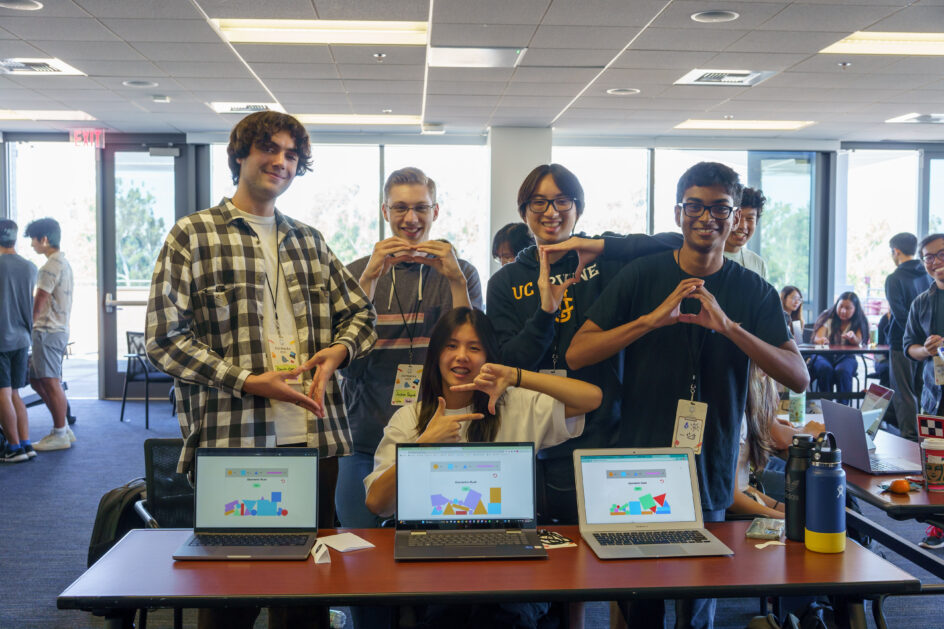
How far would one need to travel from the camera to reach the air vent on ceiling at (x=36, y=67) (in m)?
5.56

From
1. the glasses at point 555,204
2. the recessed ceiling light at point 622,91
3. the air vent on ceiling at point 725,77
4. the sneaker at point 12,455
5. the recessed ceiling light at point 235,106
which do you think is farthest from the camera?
the recessed ceiling light at point 235,106

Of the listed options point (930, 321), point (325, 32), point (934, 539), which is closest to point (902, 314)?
point (930, 321)

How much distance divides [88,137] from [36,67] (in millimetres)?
2813

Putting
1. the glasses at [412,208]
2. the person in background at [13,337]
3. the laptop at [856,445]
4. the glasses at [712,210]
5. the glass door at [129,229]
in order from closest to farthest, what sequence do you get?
the glasses at [712,210] → the glasses at [412,208] → the laptop at [856,445] → the person in background at [13,337] → the glass door at [129,229]

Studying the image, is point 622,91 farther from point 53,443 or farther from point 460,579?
point 460,579

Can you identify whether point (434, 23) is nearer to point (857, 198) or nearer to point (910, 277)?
point (910, 277)

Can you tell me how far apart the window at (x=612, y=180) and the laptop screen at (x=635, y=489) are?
288 inches

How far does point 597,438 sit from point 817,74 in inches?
188

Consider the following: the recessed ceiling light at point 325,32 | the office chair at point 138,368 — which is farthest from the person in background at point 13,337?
the recessed ceiling light at point 325,32

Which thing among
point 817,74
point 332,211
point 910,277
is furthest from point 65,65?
point 910,277

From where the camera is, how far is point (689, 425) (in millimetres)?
2088

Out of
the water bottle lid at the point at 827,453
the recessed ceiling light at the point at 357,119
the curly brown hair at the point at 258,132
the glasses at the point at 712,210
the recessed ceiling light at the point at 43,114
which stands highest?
the recessed ceiling light at the point at 357,119

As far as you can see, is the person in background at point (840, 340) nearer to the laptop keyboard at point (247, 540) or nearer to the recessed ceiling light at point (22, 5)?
the laptop keyboard at point (247, 540)

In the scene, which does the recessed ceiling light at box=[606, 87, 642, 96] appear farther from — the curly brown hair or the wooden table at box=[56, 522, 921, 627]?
the wooden table at box=[56, 522, 921, 627]
